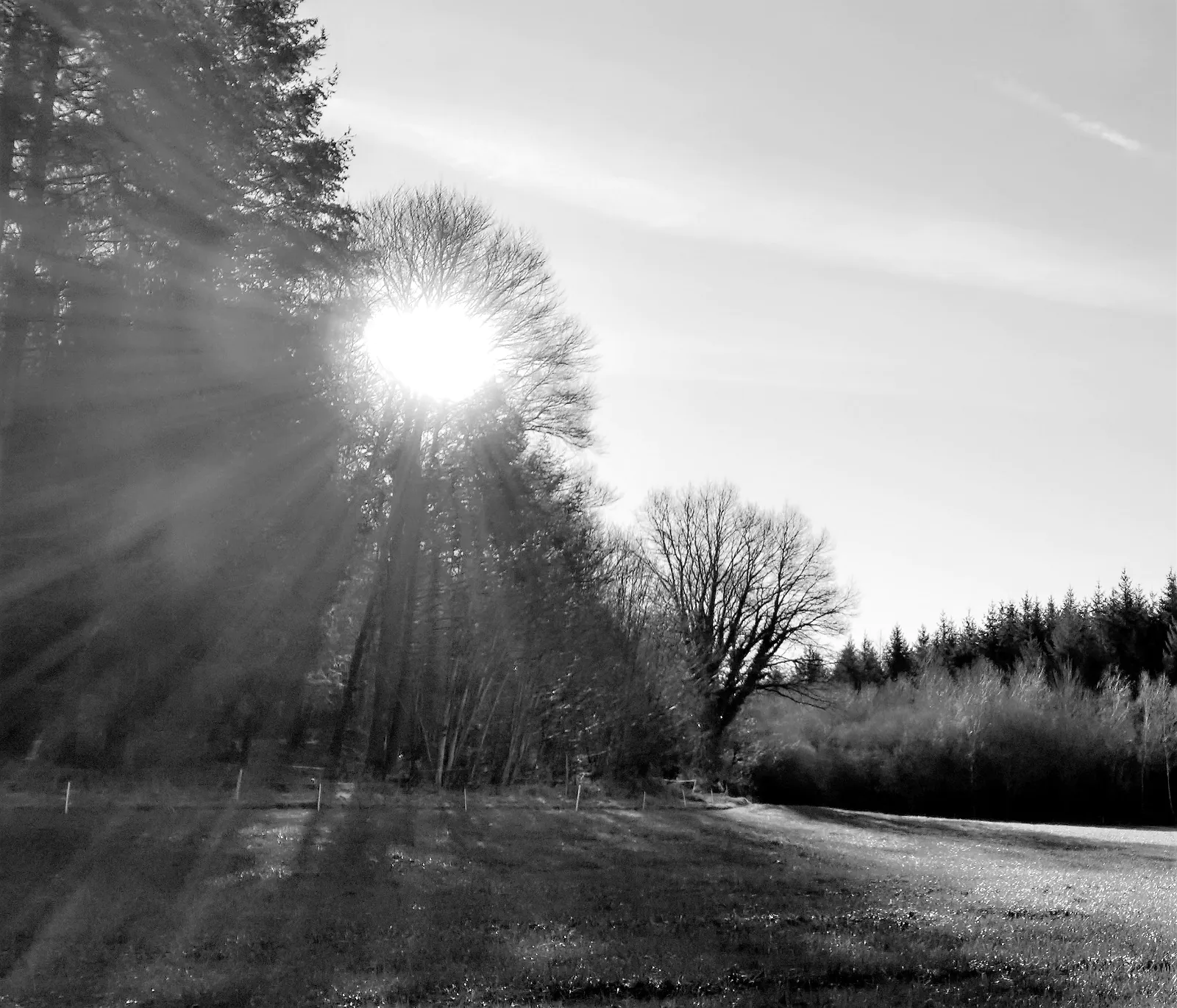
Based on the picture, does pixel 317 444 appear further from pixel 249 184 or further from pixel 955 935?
pixel 955 935

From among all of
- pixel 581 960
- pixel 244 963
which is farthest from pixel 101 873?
pixel 581 960

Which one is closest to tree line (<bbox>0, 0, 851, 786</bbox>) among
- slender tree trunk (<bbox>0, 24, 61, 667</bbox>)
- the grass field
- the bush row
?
slender tree trunk (<bbox>0, 24, 61, 667</bbox>)

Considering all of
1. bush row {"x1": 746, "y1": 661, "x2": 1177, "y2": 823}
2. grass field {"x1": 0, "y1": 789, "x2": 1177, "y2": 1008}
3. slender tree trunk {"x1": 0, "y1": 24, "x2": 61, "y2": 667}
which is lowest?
grass field {"x1": 0, "y1": 789, "x2": 1177, "y2": 1008}

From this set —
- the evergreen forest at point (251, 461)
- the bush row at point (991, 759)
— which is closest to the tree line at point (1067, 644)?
the bush row at point (991, 759)

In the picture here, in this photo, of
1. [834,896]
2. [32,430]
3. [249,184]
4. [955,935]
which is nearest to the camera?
[955,935]

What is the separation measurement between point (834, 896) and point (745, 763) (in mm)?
45118

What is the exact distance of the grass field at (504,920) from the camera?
901 centimetres

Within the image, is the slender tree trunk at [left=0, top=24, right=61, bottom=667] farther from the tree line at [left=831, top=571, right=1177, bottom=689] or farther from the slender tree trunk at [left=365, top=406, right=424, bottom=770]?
the tree line at [left=831, top=571, right=1177, bottom=689]

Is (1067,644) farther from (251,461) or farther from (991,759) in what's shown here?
(251,461)

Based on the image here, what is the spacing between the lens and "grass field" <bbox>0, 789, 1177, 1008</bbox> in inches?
355

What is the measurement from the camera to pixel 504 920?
11875 millimetres

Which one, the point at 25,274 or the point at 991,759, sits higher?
the point at 25,274

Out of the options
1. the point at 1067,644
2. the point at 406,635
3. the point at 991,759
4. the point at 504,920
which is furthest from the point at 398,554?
the point at 1067,644

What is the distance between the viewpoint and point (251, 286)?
22.3 m
